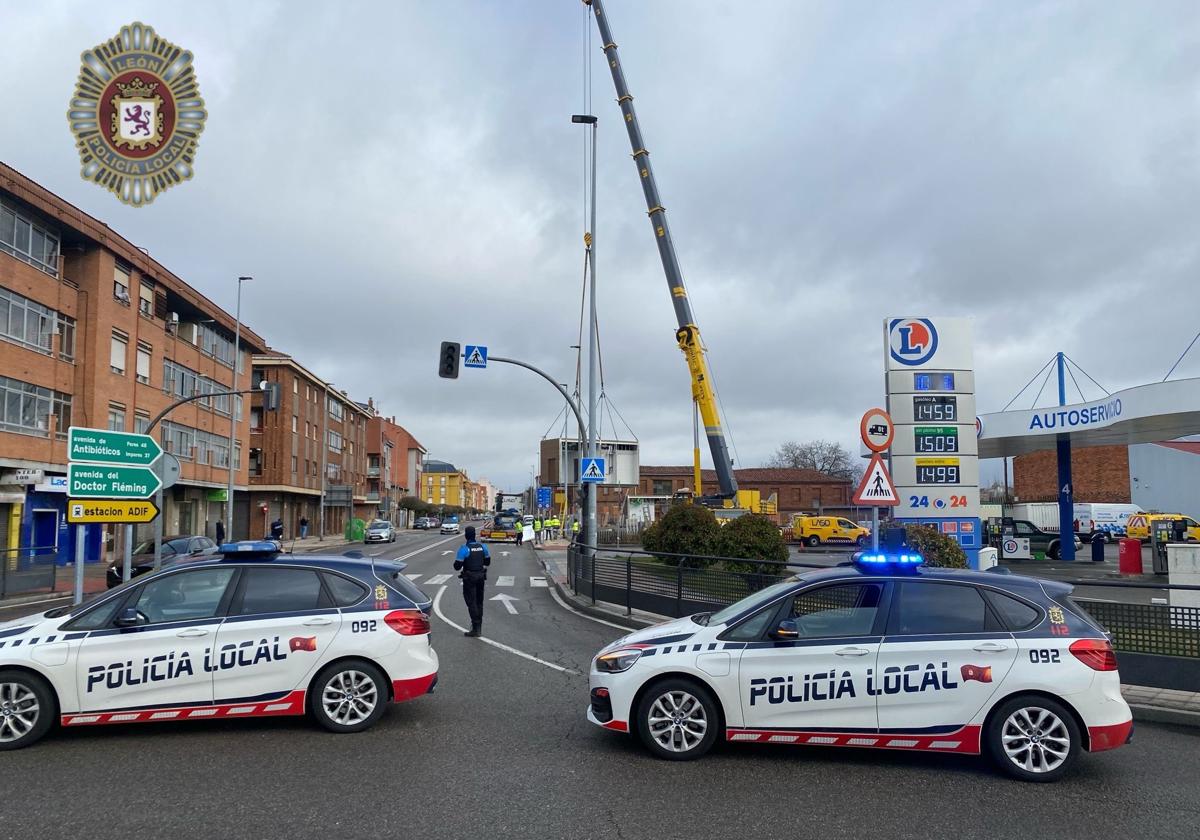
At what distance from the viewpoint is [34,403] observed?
3125cm

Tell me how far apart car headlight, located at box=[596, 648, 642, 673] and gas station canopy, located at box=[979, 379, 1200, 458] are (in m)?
23.7

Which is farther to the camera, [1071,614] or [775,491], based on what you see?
[775,491]

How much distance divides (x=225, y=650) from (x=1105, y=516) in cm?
6458

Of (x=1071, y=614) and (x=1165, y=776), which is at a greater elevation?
(x=1071, y=614)

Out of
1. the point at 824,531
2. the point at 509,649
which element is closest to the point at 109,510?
the point at 509,649

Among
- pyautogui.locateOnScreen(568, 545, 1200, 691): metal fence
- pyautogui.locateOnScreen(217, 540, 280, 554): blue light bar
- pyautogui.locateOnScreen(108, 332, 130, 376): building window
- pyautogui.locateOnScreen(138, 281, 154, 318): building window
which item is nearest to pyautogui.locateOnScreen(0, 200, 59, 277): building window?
pyautogui.locateOnScreen(108, 332, 130, 376): building window

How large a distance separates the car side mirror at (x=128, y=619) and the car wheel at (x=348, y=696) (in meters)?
1.47

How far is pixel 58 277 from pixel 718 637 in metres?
34.8

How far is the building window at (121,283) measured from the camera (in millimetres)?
36250

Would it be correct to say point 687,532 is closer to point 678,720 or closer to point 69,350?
point 678,720

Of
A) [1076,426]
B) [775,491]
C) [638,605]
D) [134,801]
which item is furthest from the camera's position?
[775,491]

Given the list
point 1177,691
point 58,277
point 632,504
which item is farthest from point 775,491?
point 1177,691

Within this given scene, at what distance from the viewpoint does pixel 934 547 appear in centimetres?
1291

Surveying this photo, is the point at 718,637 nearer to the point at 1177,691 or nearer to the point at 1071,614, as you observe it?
the point at 1071,614
